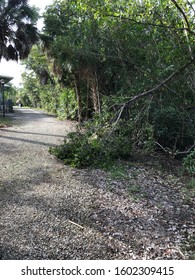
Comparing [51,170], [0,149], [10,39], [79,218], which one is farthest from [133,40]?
[10,39]

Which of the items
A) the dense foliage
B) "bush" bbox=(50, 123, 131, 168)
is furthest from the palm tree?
"bush" bbox=(50, 123, 131, 168)

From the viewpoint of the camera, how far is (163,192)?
3.72m

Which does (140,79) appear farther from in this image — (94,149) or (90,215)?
(90,215)

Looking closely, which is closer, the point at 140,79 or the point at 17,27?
the point at 140,79

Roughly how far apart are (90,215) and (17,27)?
11448 millimetres

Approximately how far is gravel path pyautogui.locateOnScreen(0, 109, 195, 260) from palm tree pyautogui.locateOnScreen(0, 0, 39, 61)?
8916mm

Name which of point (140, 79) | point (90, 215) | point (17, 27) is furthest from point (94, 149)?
point (17, 27)

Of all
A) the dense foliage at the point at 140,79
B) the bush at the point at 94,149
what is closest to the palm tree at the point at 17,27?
the dense foliage at the point at 140,79

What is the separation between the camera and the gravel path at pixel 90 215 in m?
2.22

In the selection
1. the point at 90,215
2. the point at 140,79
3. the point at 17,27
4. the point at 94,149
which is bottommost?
the point at 90,215

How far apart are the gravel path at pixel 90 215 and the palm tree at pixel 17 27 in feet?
29.3

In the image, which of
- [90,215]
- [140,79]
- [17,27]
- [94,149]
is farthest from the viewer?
[17,27]

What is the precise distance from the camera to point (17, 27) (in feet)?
37.2

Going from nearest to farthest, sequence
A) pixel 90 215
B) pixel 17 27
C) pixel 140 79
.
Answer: pixel 90 215
pixel 140 79
pixel 17 27
